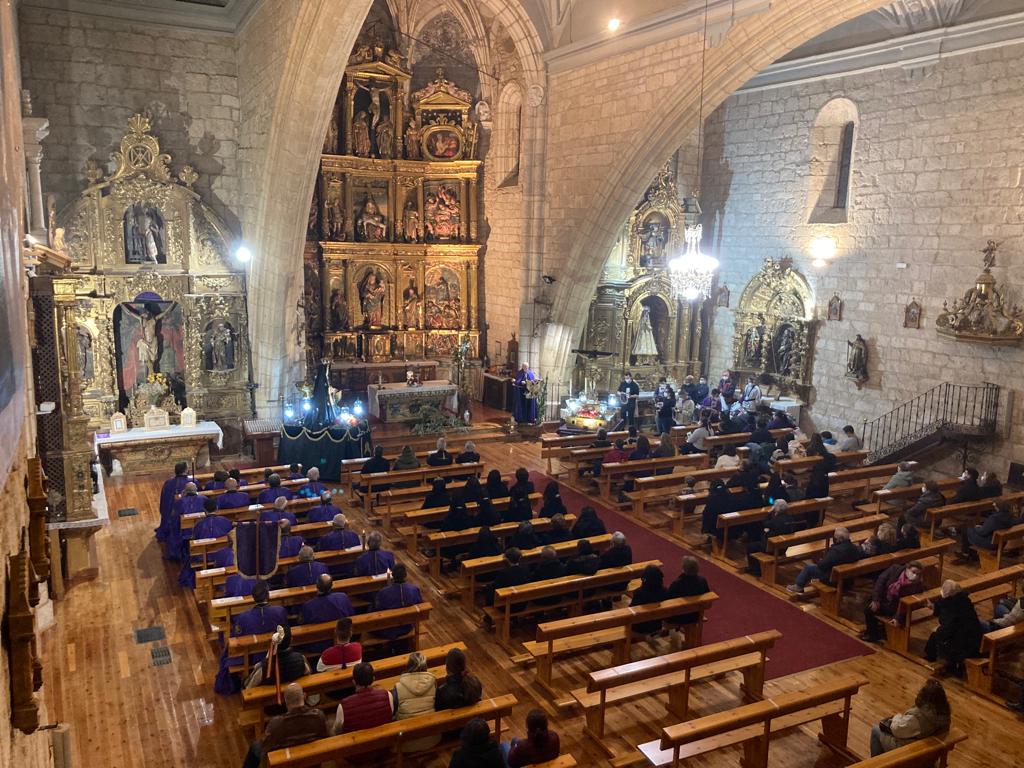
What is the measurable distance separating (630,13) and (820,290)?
696 centimetres

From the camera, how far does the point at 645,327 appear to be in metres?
18.8

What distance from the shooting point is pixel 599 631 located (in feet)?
24.8

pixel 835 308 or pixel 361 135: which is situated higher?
pixel 361 135

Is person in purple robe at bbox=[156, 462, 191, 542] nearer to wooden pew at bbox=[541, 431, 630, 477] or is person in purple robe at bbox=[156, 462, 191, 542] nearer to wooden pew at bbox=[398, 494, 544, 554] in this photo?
wooden pew at bbox=[398, 494, 544, 554]

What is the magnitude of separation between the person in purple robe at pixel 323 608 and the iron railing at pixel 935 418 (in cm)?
1106

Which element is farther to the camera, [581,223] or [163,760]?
[581,223]

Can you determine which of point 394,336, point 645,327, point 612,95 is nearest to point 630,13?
point 612,95

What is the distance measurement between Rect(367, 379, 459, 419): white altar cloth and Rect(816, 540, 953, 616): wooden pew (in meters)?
9.75

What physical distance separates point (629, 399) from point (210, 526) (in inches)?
380

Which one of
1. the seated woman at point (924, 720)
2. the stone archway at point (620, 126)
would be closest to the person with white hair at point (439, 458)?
the stone archway at point (620, 126)

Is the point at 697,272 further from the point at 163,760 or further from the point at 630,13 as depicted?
the point at 163,760

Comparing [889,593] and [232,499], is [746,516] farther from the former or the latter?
[232,499]

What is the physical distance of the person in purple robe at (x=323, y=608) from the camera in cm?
709

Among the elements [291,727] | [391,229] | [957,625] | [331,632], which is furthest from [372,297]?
[957,625]
